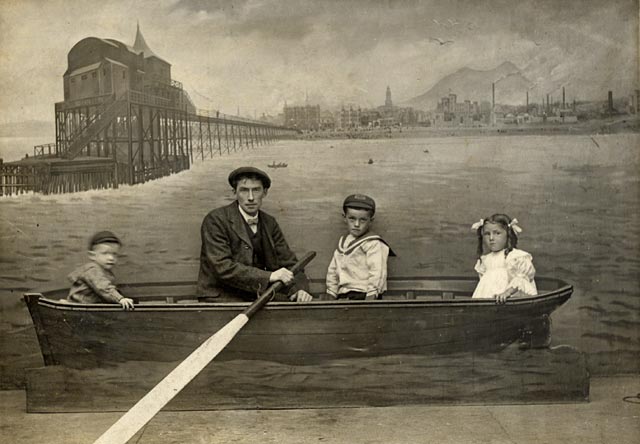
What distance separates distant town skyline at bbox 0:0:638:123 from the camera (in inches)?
238

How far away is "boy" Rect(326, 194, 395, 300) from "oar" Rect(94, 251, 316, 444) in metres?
0.50

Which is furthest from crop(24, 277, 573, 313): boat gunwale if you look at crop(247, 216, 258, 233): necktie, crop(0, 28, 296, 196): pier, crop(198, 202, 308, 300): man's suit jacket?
crop(0, 28, 296, 196): pier

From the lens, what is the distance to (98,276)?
5555 millimetres

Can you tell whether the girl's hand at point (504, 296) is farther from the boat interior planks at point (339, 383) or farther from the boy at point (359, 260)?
the boy at point (359, 260)

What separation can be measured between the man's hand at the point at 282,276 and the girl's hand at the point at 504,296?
4.30ft

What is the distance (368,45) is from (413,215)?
4.05 feet

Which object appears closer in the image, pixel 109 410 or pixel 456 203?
pixel 109 410

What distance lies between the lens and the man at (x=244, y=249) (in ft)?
18.1

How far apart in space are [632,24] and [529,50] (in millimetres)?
754

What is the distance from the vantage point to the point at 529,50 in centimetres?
610

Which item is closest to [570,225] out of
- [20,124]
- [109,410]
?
[109,410]

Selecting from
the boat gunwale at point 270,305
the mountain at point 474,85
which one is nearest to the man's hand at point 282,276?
the boat gunwale at point 270,305

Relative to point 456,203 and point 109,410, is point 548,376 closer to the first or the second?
point 456,203

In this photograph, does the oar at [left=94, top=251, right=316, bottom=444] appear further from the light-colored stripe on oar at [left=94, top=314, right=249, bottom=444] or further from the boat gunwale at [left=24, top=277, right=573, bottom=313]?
the boat gunwale at [left=24, top=277, right=573, bottom=313]
